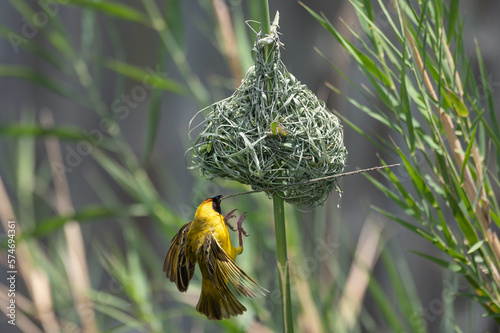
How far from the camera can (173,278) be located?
0.89 metres

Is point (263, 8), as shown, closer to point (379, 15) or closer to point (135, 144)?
point (379, 15)

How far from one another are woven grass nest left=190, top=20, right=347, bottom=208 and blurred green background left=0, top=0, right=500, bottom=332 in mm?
381

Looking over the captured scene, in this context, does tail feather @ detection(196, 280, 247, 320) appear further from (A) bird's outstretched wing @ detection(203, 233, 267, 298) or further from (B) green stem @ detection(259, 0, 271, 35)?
A: (B) green stem @ detection(259, 0, 271, 35)

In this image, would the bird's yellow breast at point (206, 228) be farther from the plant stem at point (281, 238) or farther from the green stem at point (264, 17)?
the green stem at point (264, 17)

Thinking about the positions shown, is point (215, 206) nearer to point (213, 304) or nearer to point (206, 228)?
point (206, 228)

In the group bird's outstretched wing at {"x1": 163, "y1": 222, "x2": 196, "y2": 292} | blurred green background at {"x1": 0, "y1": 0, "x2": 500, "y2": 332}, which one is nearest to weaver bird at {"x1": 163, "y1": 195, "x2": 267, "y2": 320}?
bird's outstretched wing at {"x1": 163, "y1": 222, "x2": 196, "y2": 292}

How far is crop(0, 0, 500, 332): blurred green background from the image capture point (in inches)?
59.3

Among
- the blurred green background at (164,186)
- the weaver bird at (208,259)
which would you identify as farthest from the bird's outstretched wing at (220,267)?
the blurred green background at (164,186)

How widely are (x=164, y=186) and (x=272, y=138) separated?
1.33m

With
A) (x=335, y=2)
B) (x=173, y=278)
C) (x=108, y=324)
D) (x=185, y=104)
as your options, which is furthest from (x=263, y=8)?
(x=108, y=324)

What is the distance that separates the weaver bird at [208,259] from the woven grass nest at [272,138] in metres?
0.08

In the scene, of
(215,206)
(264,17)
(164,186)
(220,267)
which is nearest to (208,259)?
(220,267)

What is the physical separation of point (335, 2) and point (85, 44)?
0.89 m

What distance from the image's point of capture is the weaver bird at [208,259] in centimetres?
79
